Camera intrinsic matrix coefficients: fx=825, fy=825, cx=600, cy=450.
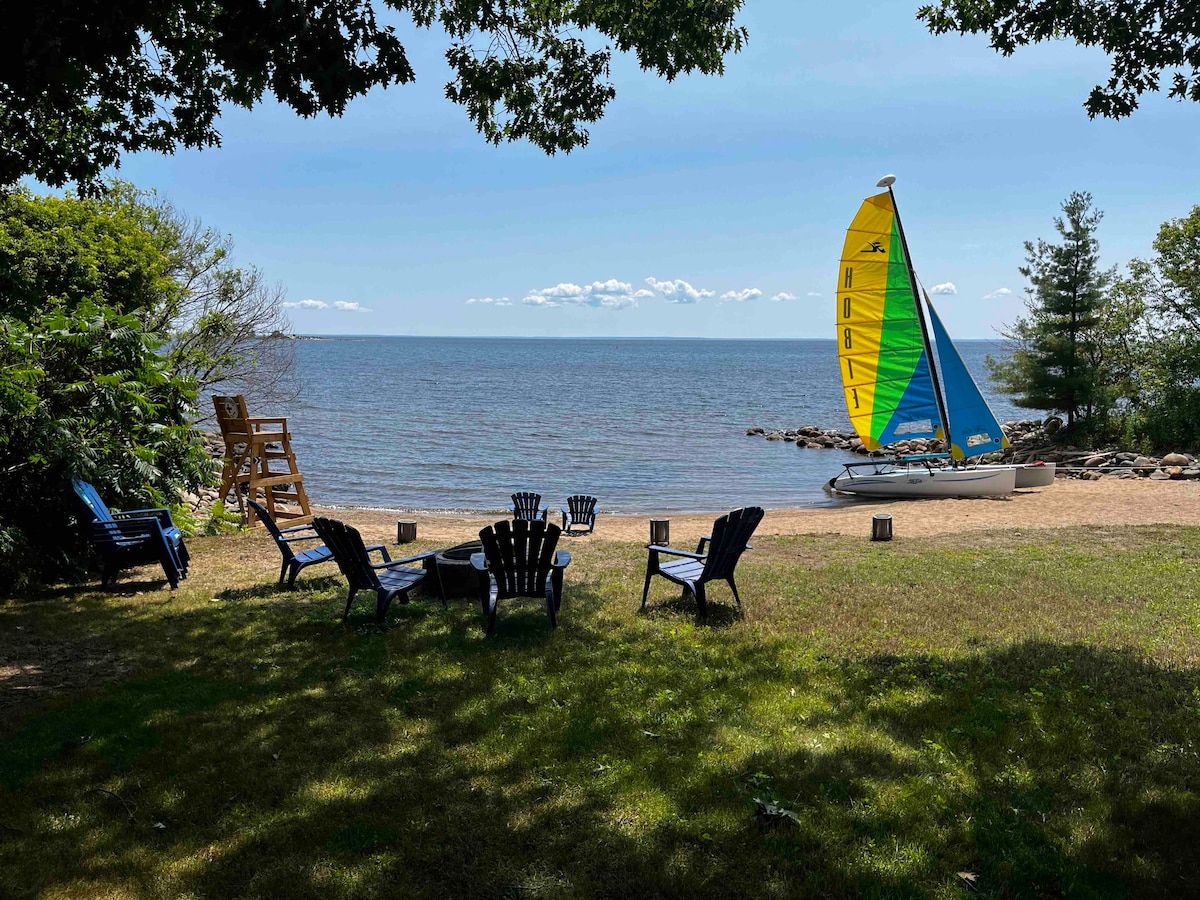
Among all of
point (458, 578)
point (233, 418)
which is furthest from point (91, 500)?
point (233, 418)

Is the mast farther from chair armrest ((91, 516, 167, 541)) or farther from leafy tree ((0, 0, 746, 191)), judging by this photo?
chair armrest ((91, 516, 167, 541))

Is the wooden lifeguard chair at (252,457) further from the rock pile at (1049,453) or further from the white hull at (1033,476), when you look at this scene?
the white hull at (1033,476)

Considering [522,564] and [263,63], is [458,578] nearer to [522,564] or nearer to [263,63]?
[522,564]

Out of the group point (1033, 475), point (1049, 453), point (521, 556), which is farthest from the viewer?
point (1049, 453)

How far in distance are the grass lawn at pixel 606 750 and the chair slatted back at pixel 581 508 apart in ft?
22.5

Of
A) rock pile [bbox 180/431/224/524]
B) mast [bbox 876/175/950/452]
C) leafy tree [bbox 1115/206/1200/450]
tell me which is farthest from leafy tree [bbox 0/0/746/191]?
leafy tree [bbox 1115/206/1200/450]

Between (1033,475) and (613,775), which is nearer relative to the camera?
(613,775)

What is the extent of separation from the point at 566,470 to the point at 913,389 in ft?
41.6

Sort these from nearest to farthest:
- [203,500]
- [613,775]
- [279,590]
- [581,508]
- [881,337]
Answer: [613,775], [279,590], [581,508], [203,500], [881,337]

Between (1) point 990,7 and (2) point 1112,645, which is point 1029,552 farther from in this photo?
(1) point 990,7

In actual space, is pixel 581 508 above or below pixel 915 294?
below

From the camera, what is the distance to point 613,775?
170 inches

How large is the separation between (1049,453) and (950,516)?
1470cm

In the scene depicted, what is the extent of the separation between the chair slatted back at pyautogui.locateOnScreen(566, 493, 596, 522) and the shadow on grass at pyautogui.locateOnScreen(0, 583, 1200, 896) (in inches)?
335
